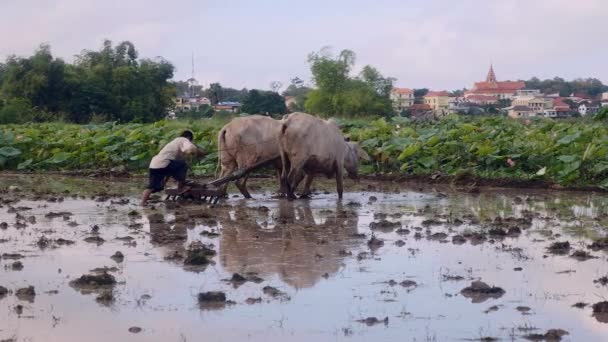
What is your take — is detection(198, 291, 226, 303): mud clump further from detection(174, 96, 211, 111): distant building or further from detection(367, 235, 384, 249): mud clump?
detection(174, 96, 211, 111): distant building

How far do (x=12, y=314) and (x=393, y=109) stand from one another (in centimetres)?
6430

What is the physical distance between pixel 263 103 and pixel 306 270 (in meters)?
41.7

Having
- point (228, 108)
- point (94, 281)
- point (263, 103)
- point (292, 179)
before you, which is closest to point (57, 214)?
point (292, 179)

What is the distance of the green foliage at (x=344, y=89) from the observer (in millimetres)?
68125

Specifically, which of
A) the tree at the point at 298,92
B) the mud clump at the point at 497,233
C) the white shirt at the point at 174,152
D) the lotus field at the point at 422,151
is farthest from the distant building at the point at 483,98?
the mud clump at the point at 497,233

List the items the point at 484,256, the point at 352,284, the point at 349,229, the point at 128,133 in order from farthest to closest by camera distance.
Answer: the point at 128,133 < the point at 349,229 < the point at 484,256 < the point at 352,284

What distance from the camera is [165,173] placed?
15266 mm

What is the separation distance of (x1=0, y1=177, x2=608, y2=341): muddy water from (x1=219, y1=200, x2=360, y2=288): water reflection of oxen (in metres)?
0.02

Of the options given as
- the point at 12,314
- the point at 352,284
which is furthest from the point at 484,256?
the point at 12,314

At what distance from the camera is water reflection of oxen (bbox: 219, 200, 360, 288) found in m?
9.84

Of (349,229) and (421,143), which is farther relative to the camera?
(421,143)

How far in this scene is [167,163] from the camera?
15.2 meters

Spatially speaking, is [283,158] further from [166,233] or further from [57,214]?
[166,233]

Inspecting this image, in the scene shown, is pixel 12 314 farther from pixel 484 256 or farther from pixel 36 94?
pixel 36 94
